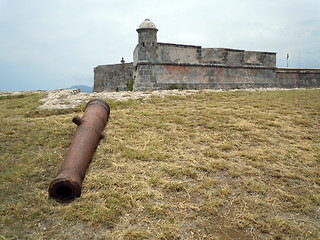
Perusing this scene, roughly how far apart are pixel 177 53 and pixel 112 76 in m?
6.70

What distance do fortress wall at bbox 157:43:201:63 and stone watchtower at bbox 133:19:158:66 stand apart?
0.37 metres

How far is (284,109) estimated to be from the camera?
24.8 ft

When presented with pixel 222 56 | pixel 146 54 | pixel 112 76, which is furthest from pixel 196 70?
pixel 112 76

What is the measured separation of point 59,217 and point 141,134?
2.69 meters

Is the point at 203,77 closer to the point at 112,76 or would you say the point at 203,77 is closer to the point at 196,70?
the point at 196,70

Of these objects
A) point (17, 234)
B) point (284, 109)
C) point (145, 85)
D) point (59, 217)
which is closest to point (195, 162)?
point (59, 217)

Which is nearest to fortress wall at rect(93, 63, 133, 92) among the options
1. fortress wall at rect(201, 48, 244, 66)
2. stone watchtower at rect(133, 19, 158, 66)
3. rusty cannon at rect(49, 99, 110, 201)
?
stone watchtower at rect(133, 19, 158, 66)

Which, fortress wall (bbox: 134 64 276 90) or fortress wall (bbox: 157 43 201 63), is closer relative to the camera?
fortress wall (bbox: 134 64 276 90)

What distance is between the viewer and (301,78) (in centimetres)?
1708

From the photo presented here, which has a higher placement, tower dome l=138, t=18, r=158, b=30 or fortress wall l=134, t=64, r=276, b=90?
tower dome l=138, t=18, r=158, b=30

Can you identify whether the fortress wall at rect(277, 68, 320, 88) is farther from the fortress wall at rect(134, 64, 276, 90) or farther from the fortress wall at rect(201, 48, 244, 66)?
the fortress wall at rect(201, 48, 244, 66)

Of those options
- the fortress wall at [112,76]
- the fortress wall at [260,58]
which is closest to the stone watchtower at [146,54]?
the fortress wall at [112,76]

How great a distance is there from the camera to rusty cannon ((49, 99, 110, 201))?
334 cm

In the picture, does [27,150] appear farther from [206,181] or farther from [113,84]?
[113,84]
